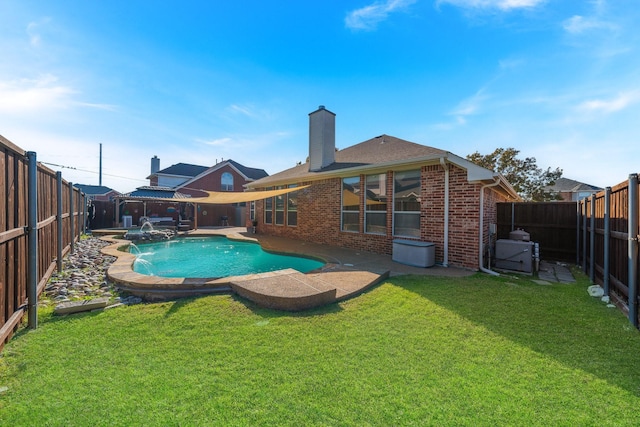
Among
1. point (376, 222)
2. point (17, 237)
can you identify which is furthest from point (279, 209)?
point (17, 237)

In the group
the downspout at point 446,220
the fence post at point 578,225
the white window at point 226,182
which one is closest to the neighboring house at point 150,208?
the white window at point 226,182

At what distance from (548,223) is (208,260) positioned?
44.7ft

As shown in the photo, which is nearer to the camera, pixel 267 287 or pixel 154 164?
pixel 267 287

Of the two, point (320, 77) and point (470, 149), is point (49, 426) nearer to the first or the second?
point (320, 77)

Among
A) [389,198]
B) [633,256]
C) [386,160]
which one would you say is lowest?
[633,256]

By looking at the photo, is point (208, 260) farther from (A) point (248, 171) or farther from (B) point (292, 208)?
(A) point (248, 171)

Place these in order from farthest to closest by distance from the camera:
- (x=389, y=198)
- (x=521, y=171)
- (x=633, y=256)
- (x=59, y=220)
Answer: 1. (x=521, y=171)
2. (x=389, y=198)
3. (x=59, y=220)
4. (x=633, y=256)

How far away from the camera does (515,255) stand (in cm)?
827

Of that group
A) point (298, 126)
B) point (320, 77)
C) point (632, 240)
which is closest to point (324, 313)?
point (632, 240)

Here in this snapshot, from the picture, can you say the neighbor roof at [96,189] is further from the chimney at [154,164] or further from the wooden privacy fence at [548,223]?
the wooden privacy fence at [548,223]

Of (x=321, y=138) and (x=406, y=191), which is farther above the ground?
(x=321, y=138)

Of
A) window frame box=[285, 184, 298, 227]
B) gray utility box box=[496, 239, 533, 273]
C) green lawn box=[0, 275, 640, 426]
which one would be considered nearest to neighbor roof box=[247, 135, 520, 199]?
window frame box=[285, 184, 298, 227]

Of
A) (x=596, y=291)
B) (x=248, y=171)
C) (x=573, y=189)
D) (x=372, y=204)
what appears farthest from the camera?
(x=573, y=189)

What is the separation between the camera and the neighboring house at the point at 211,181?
2645 cm
